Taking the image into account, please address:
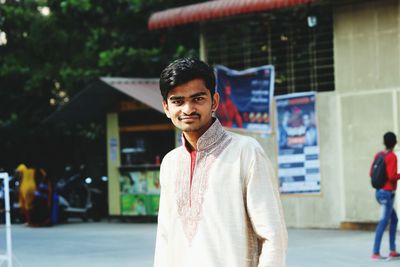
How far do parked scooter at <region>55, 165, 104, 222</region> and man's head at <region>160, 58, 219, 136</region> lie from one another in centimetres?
1803

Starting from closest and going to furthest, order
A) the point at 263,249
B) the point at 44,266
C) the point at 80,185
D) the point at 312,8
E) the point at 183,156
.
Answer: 1. the point at 263,249
2. the point at 183,156
3. the point at 44,266
4. the point at 312,8
5. the point at 80,185

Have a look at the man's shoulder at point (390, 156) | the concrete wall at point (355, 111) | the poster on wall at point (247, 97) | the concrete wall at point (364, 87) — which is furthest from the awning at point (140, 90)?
the man's shoulder at point (390, 156)

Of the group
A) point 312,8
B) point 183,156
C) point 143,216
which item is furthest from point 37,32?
point 183,156

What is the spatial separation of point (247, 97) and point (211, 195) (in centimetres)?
1438

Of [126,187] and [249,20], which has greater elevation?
[249,20]

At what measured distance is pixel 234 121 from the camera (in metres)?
18.2

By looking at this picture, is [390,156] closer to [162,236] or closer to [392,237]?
[392,237]

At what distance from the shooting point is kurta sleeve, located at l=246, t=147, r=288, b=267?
3.54m

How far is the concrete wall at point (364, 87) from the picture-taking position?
16.1 meters

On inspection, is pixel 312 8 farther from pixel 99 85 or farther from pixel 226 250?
pixel 226 250

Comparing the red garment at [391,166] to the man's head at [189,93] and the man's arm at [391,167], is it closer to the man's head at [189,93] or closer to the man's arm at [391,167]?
the man's arm at [391,167]

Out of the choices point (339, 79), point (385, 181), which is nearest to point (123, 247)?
point (385, 181)

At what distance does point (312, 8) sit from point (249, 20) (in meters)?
1.54

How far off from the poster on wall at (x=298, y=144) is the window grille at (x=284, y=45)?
304mm
